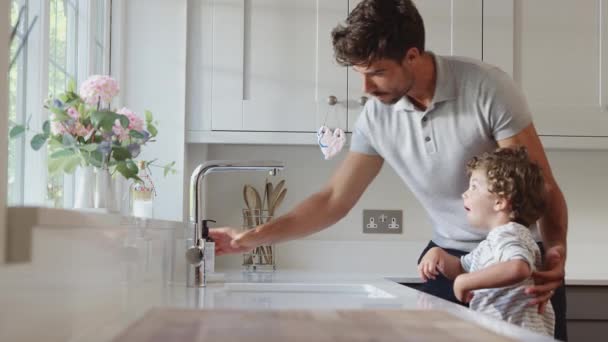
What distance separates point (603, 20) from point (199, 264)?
1.92m

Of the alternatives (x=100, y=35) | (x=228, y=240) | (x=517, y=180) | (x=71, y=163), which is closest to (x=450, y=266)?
(x=517, y=180)

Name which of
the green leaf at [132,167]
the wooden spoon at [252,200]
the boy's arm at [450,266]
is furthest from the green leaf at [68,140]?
the wooden spoon at [252,200]

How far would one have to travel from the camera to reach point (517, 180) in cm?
196

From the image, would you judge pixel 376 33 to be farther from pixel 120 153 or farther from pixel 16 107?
pixel 16 107

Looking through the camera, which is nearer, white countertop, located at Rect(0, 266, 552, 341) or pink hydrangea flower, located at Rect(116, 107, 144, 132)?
white countertop, located at Rect(0, 266, 552, 341)

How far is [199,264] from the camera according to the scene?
6.71 feet

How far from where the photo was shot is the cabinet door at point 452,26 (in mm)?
3123

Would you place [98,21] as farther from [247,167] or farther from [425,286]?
[425,286]

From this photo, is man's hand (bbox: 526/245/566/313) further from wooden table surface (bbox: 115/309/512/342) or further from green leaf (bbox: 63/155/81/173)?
green leaf (bbox: 63/155/81/173)

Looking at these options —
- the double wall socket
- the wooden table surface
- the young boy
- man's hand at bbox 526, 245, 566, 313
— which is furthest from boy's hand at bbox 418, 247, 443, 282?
the double wall socket

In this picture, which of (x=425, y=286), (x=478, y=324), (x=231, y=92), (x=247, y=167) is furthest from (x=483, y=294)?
(x=231, y=92)

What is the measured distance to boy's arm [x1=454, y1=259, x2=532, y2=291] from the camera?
1.86 metres

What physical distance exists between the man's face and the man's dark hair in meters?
0.02

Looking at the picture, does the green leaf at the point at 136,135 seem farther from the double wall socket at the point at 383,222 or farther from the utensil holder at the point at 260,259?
the double wall socket at the point at 383,222
